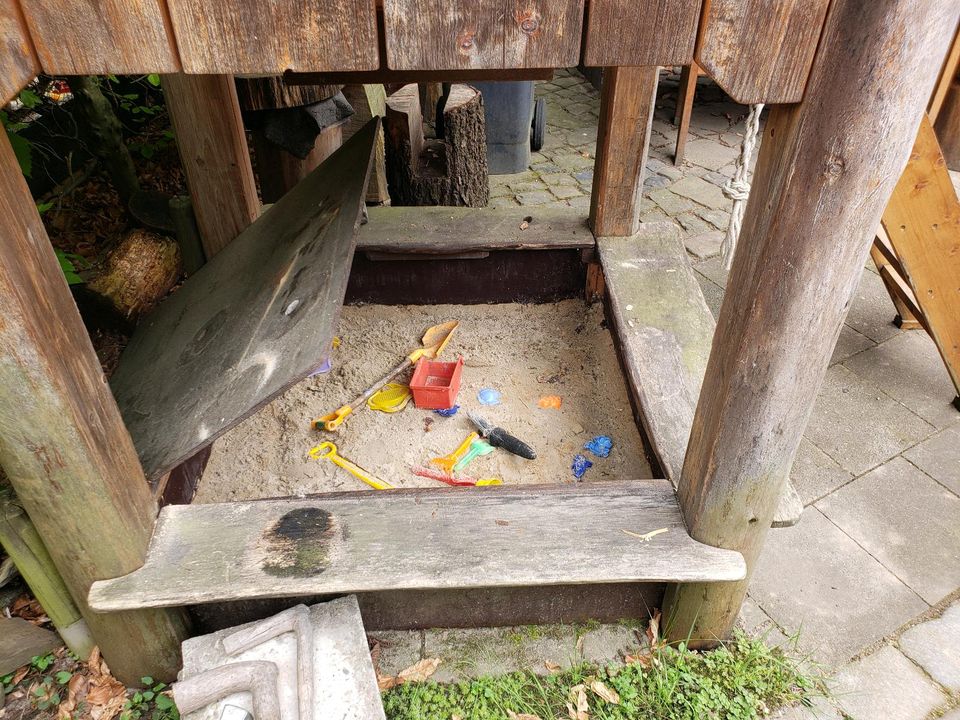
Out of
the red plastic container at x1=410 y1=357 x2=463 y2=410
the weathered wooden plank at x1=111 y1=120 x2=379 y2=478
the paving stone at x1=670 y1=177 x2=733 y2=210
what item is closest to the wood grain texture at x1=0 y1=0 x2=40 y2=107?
the weathered wooden plank at x1=111 y1=120 x2=379 y2=478

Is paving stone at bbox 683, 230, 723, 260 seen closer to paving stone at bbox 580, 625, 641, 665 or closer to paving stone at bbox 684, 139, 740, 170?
paving stone at bbox 684, 139, 740, 170

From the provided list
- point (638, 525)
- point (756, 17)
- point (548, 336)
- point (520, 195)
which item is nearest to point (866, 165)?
point (756, 17)

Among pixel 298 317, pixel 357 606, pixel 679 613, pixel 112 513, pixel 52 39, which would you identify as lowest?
pixel 679 613

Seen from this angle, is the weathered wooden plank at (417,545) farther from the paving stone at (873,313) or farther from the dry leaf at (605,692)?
the paving stone at (873,313)

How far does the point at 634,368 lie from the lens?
8.30 feet

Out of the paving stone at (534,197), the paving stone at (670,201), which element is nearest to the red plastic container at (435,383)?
the paving stone at (534,197)

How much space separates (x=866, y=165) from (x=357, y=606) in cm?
171

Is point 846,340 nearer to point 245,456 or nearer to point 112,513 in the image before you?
→ point 245,456

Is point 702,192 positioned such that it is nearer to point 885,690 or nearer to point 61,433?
point 885,690

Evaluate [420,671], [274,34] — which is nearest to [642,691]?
[420,671]

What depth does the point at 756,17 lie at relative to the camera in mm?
1084

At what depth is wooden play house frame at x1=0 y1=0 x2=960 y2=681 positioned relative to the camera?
3.49ft

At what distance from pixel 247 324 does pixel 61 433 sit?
76cm

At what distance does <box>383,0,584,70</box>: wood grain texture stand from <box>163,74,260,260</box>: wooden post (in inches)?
69.4
